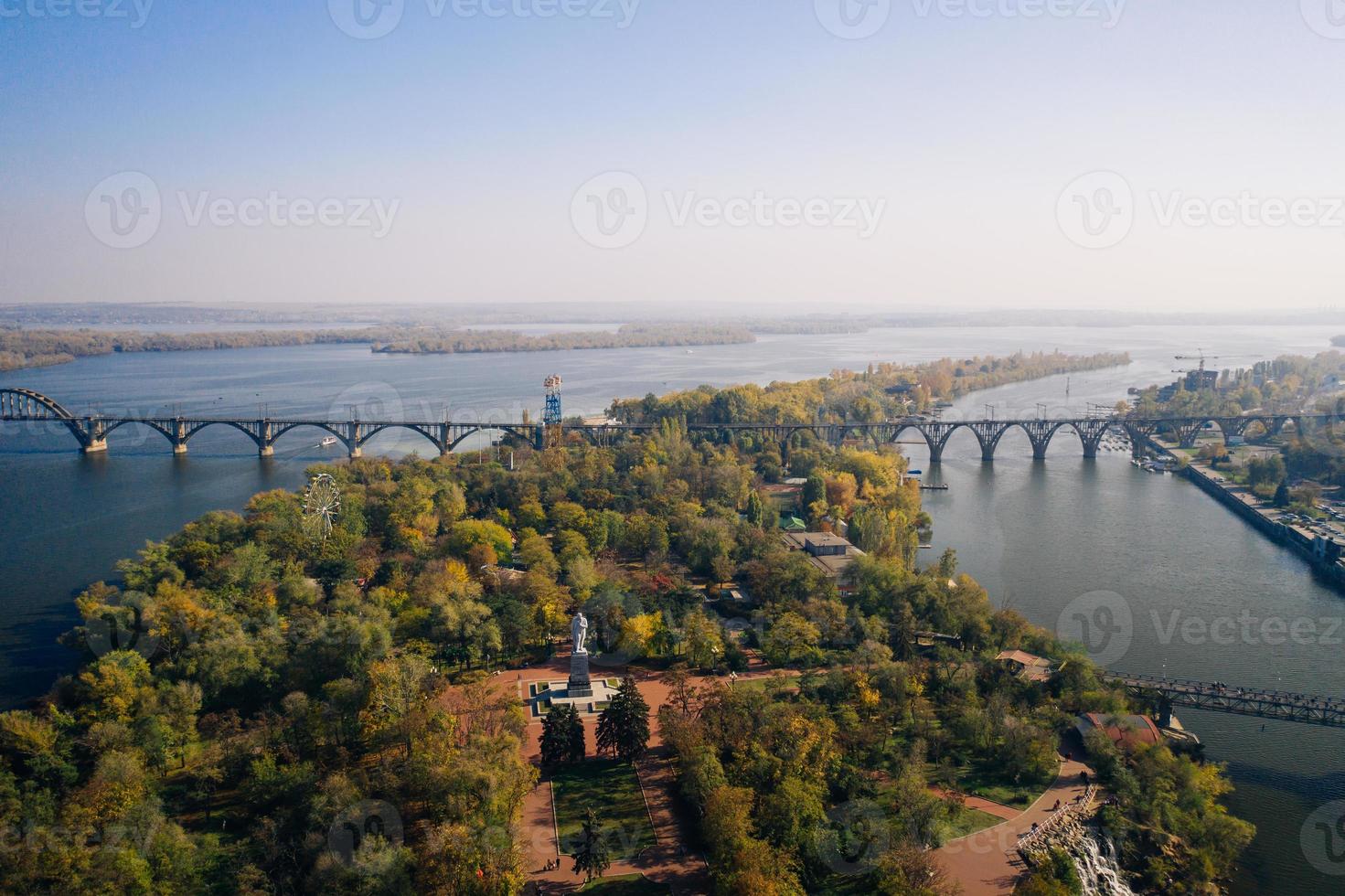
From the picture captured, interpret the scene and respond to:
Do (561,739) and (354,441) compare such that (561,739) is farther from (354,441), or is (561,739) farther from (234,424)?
(234,424)

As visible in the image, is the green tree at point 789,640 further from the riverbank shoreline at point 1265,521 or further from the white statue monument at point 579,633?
the riverbank shoreline at point 1265,521

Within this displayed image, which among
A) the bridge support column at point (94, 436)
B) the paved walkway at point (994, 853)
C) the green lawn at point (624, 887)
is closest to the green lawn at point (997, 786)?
the paved walkway at point (994, 853)

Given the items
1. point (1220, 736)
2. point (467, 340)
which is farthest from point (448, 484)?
point (467, 340)

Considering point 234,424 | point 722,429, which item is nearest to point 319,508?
point 722,429

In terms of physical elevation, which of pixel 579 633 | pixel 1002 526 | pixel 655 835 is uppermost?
pixel 579 633

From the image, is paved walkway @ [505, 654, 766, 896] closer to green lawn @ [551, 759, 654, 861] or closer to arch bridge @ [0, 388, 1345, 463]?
green lawn @ [551, 759, 654, 861]

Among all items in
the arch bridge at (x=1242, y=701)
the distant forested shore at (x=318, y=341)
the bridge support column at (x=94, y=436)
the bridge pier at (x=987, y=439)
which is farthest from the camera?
the distant forested shore at (x=318, y=341)

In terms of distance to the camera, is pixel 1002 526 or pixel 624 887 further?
pixel 1002 526

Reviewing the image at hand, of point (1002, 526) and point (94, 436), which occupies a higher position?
point (94, 436)
